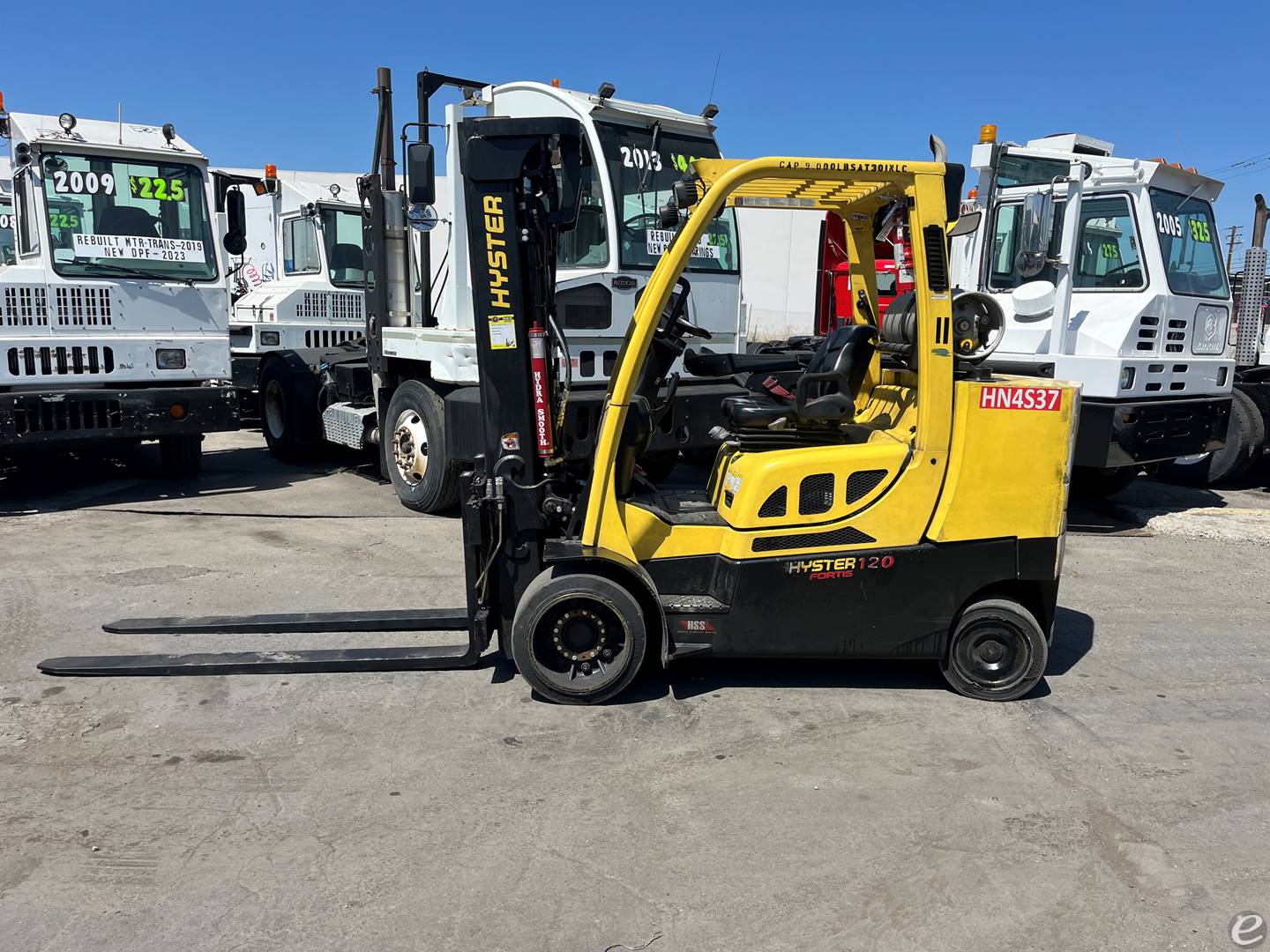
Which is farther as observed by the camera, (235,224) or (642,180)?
(235,224)

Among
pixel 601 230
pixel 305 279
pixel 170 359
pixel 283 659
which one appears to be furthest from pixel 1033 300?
pixel 305 279

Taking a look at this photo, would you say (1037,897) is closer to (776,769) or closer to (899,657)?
(776,769)

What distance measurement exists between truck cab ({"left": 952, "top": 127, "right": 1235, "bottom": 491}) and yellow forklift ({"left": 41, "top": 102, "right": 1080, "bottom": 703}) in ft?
12.1

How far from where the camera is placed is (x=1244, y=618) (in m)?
5.93

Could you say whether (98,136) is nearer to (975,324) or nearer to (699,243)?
(699,243)

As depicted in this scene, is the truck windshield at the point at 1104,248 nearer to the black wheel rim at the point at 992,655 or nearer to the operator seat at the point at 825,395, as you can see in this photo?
the operator seat at the point at 825,395

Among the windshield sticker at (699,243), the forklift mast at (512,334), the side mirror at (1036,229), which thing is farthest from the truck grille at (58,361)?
the side mirror at (1036,229)

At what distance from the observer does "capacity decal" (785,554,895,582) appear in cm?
427

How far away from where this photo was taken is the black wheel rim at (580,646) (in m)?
4.28

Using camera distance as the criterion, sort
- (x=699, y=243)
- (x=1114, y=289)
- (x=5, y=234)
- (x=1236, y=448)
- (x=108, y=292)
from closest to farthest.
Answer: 1. (x=699, y=243)
2. (x=1114, y=289)
3. (x=108, y=292)
4. (x=5, y=234)
5. (x=1236, y=448)

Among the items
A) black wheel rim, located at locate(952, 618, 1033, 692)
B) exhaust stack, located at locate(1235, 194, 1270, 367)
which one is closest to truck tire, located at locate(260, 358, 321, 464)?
black wheel rim, located at locate(952, 618, 1033, 692)

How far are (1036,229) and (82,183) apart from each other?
784 cm

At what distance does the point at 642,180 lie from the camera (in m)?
7.53

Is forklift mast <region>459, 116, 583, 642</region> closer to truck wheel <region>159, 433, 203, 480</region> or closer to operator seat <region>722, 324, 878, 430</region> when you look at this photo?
operator seat <region>722, 324, 878, 430</region>
